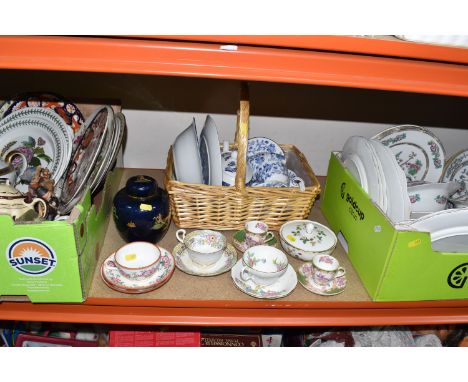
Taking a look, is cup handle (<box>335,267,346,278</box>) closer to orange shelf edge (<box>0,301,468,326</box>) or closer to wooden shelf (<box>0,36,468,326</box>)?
orange shelf edge (<box>0,301,468,326</box>)

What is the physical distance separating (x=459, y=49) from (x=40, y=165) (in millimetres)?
957

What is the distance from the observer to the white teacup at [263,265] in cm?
97

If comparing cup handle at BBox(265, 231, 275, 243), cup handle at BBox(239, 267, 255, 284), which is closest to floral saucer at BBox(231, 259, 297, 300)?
cup handle at BBox(239, 267, 255, 284)

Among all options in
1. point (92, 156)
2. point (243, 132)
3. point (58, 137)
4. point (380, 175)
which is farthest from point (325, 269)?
point (58, 137)

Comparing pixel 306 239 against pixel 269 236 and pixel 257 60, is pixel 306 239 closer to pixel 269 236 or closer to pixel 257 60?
pixel 269 236

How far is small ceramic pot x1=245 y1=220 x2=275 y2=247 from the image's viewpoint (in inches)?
42.0

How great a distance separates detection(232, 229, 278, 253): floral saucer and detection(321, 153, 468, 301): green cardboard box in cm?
18

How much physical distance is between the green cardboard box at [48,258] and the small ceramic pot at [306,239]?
46cm

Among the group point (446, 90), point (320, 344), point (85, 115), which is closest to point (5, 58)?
point (85, 115)

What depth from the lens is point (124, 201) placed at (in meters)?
1.00

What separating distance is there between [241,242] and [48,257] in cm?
45

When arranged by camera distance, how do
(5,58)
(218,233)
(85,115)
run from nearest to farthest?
(5,58)
(218,233)
(85,115)

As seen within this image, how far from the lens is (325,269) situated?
99 centimetres
